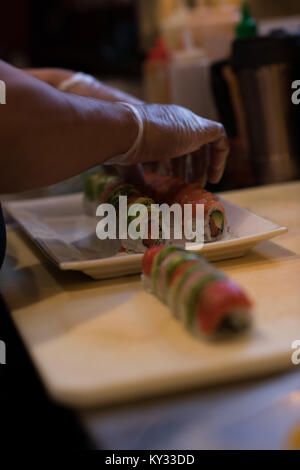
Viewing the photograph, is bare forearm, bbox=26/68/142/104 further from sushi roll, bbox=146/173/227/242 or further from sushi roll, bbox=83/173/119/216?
sushi roll, bbox=146/173/227/242

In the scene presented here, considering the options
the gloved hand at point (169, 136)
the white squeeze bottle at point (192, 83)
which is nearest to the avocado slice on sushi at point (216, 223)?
the gloved hand at point (169, 136)

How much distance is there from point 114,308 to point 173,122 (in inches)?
14.7

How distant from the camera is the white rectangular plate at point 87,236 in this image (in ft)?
3.05

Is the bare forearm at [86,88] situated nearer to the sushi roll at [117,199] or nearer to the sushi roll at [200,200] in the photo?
the sushi roll at [117,199]

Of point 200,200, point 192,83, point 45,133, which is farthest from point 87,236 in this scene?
point 192,83

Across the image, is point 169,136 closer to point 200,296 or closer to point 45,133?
point 45,133

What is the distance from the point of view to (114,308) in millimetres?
831

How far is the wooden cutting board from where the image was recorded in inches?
24.7

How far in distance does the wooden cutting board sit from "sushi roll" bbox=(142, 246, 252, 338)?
0.8 inches

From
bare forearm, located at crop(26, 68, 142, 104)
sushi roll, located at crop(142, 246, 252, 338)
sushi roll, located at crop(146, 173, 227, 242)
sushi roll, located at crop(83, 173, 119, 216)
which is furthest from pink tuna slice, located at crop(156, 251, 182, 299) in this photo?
bare forearm, located at crop(26, 68, 142, 104)

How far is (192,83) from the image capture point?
6.84 ft

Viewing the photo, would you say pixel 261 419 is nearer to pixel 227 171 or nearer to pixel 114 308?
pixel 114 308
